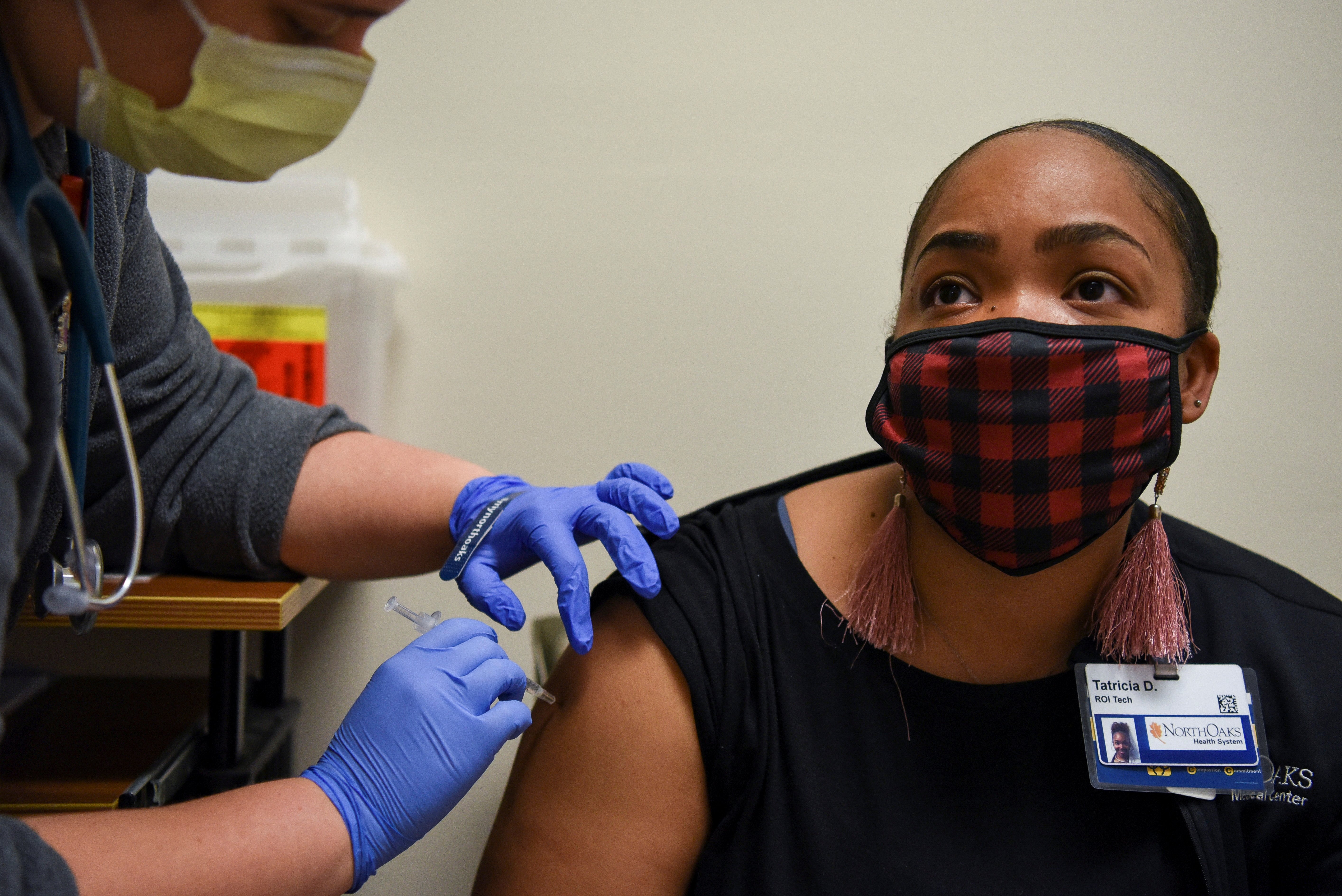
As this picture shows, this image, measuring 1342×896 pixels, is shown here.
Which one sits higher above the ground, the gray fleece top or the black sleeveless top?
the gray fleece top

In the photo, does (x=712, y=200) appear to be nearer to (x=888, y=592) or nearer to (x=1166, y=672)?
(x=888, y=592)

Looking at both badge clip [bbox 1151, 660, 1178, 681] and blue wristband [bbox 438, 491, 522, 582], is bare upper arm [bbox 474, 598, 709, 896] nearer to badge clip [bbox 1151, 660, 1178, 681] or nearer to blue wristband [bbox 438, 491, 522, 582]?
blue wristband [bbox 438, 491, 522, 582]

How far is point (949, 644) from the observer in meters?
1.07

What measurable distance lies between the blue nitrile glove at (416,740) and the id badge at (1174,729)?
666 millimetres

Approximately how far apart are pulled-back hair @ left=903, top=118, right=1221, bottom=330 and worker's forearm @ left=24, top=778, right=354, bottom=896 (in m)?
0.99

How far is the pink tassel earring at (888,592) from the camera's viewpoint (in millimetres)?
1042

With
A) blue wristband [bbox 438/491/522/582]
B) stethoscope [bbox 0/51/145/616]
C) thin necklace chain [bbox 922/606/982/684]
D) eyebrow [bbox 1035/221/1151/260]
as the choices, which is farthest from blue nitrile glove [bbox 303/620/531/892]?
eyebrow [bbox 1035/221/1151/260]

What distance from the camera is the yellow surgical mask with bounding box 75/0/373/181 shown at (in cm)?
70

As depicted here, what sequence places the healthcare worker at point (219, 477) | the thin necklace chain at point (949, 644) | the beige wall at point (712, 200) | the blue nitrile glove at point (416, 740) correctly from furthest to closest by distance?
the beige wall at point (712, 200)
the thin necklace chain at point (949, 644)
the blue nitrile glove at point (416, 740)
the healthcare worker at point (219, 477)

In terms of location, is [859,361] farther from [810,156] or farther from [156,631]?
[156,631]

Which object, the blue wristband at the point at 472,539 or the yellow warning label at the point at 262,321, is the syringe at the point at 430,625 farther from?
the yellow warning label at the point at 262,321

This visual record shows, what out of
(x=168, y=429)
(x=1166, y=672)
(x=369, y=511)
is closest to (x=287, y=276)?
(x=168, y=429)

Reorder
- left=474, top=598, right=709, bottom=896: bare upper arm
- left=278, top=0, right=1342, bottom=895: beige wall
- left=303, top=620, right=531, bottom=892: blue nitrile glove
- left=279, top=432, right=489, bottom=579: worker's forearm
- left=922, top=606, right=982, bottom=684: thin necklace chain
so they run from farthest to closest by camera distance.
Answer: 1. left=278, top=0, right=1342, bottom=895: beige wall
2. left=279, top=432, right=489, bottom=579: worker's forearm
3. left=922, top=606, right=982, bottom=684: thin necklace chain
4. left=474, top=598, right=709, bottom=896: bare upper arm
5. left=303, top=620, right=531, bottom=892: blue nitrile glove

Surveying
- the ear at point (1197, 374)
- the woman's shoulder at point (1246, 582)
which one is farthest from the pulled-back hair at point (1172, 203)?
the woman's shoulder at point (1246, 582)
